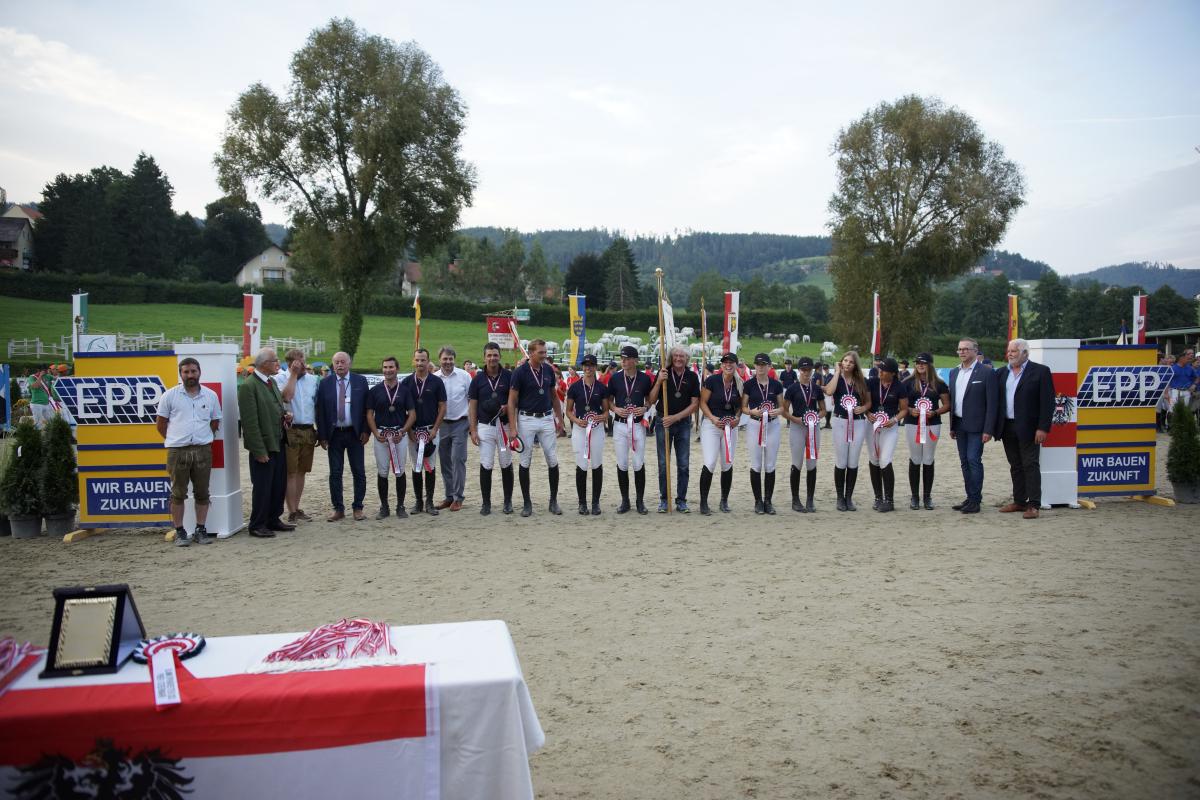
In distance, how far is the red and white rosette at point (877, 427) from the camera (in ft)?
33.0

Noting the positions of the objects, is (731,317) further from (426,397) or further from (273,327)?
(273,327)

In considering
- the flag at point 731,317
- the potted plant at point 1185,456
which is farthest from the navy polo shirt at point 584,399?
the potted plant at point 1185,456

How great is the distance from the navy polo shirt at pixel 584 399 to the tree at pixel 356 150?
86.5ft

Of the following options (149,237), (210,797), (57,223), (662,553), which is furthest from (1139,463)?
(149,237)

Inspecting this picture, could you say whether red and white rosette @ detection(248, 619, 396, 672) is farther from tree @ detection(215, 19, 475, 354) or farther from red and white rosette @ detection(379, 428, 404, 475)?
tree @ detection(215, 19, 475, 354)

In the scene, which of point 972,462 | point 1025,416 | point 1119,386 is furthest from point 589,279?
point 1025,416

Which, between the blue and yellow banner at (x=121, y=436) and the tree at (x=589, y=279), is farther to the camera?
the tree at (x=589, y=279)

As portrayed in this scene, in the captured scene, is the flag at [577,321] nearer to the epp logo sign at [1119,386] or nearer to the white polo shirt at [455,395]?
the white polo shirt at [455,395]

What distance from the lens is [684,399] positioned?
33.9 feet

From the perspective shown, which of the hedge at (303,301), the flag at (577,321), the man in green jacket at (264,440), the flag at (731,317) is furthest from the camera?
the hedge at (303,301)

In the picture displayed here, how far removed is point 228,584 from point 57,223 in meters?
65.4

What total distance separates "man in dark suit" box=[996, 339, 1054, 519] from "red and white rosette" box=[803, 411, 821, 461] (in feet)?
7.43

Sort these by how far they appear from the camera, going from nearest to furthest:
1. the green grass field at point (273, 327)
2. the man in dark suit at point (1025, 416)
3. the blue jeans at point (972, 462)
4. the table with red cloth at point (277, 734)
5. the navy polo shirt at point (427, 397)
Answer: the table with red cloth at point (277, 734) → the man in dark suit at point (1025, 416) → the blue jeans at point (972, 462) → the navy polo shirt at point (427, 397) → the green grass field at point (273, 327)

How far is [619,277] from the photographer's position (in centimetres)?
8138
